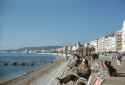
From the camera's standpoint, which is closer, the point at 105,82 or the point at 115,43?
the point at 105,82

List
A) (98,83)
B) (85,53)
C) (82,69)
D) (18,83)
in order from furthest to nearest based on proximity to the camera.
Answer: (85,53) < (18,83) < (82,69) < (98,83)

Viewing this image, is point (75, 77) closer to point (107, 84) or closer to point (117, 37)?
point (107, 84)

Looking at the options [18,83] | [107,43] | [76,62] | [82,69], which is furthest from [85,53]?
[107,43]

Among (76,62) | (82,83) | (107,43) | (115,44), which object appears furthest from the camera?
(107,43)

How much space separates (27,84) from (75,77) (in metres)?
14.2

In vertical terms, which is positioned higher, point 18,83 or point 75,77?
point 75,77

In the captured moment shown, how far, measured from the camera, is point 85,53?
97.2 ft

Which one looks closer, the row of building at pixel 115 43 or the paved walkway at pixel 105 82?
the paved walkway at pixel 105 82

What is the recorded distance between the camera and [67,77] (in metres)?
9.23

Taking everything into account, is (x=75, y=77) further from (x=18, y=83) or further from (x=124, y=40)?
(x=124, y=40)

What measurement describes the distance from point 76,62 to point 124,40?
412ft

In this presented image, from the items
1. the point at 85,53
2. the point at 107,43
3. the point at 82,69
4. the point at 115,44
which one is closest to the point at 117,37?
the point at 115,44

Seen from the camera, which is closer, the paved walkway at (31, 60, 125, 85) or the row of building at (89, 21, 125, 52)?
the paved walkway at (31, 60, 125, 85)

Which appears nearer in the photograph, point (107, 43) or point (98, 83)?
point (98, 83)
